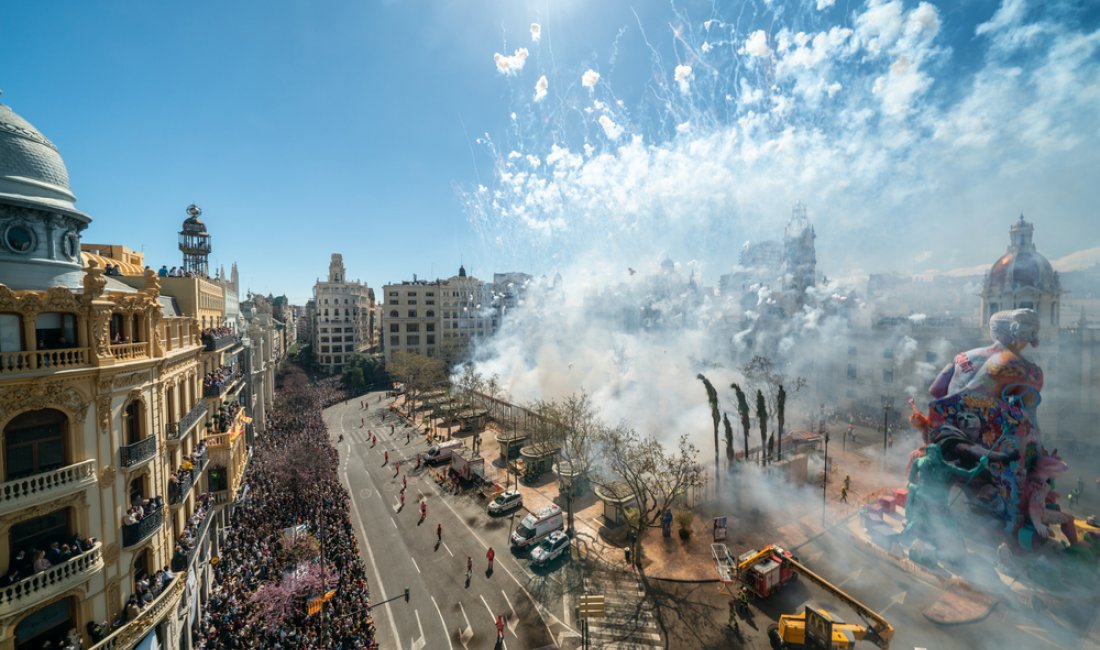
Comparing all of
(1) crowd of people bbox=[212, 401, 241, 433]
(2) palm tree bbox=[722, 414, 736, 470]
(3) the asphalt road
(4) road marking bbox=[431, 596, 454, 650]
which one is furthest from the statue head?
(1) crowd of people bbox=[212, 401, 241, 433]

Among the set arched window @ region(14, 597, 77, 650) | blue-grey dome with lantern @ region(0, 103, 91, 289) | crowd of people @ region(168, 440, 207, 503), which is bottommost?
Result: arched window @ region(14, 597, 77, 650)

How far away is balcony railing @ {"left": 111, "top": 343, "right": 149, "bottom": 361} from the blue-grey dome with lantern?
290 centimetres

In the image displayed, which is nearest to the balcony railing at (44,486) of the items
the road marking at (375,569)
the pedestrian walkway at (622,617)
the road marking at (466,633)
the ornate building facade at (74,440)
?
the ornate building facade at (74,440)

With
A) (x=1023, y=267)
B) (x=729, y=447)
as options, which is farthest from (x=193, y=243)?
(x=1023, y=267)

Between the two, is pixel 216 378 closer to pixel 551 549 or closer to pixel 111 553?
pixel 111 553

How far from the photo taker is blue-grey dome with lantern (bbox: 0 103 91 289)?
13867 mm

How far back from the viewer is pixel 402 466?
42250 mm

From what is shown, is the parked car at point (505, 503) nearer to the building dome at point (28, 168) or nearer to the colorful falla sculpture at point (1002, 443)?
the colorful falla sculpture at point (1002, 443)

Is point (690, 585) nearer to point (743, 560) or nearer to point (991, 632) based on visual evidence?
point (743, 560)

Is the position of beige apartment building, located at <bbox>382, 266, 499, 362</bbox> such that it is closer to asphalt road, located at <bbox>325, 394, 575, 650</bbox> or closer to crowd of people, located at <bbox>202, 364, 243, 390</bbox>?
asphalt road, located at <bbox>325, 394, 575, 650</bbox>

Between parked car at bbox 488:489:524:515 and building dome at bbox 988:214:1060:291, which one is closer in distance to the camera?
parked car at bbox 488:489:524:515

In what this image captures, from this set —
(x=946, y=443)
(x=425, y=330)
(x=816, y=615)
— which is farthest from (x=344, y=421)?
(x=946, y=443)

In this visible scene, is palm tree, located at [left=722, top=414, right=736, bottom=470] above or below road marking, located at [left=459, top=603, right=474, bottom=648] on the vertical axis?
above

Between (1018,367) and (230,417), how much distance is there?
49424 mm
